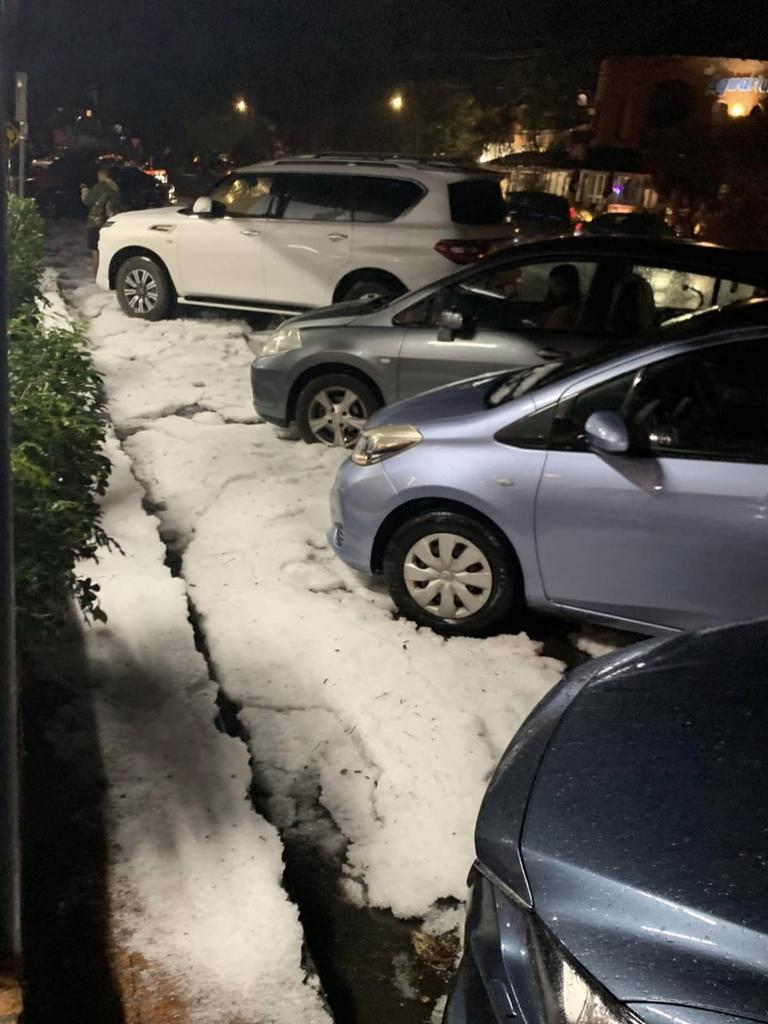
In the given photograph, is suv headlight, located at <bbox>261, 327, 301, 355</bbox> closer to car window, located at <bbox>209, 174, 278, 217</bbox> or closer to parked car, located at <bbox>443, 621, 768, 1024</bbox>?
car window, located at <bbox>209, 174, 278, 217</bbox>

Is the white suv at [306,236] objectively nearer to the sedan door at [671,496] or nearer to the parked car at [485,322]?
the parked car at [485,322]

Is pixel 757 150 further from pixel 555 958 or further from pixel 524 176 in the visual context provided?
pixel 555 958

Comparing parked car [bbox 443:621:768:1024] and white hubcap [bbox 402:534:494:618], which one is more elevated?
parked car [bbox 443:621:768:1024]

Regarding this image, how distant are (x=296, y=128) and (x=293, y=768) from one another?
4012 cm

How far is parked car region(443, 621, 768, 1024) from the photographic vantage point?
1887 mm

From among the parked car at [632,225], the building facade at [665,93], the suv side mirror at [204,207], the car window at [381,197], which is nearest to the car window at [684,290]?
the car window at [381,197]

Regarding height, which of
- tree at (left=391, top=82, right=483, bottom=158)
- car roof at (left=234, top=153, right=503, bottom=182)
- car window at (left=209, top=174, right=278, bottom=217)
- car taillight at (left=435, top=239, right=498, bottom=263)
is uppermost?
tree at (left=391, top=82, right=483, bottom=158)

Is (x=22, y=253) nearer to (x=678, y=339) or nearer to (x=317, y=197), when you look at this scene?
(x=317, y=197)

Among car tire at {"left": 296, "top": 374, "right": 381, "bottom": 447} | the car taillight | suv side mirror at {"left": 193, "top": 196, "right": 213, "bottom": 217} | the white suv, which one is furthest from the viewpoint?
suv side mirror at {"left": 193, "top": 196, "right": 213, "bottom": 217}

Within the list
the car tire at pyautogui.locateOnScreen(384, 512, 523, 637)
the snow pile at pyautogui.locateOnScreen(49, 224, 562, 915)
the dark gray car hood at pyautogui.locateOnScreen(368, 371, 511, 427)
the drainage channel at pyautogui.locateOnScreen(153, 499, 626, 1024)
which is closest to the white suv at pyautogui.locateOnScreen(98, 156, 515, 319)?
the snow pile at pyautogui.locateOnScreen(49, 224, 562, 915)

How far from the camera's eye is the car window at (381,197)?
1054 cm

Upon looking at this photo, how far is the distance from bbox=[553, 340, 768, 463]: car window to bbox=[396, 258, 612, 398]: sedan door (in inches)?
84.6

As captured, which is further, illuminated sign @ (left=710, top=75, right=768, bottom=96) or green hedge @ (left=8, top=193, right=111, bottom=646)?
illuminated sign @ (left=710, top=75, right=768, bottom=96)

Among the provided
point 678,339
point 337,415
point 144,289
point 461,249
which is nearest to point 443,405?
point 678,339
